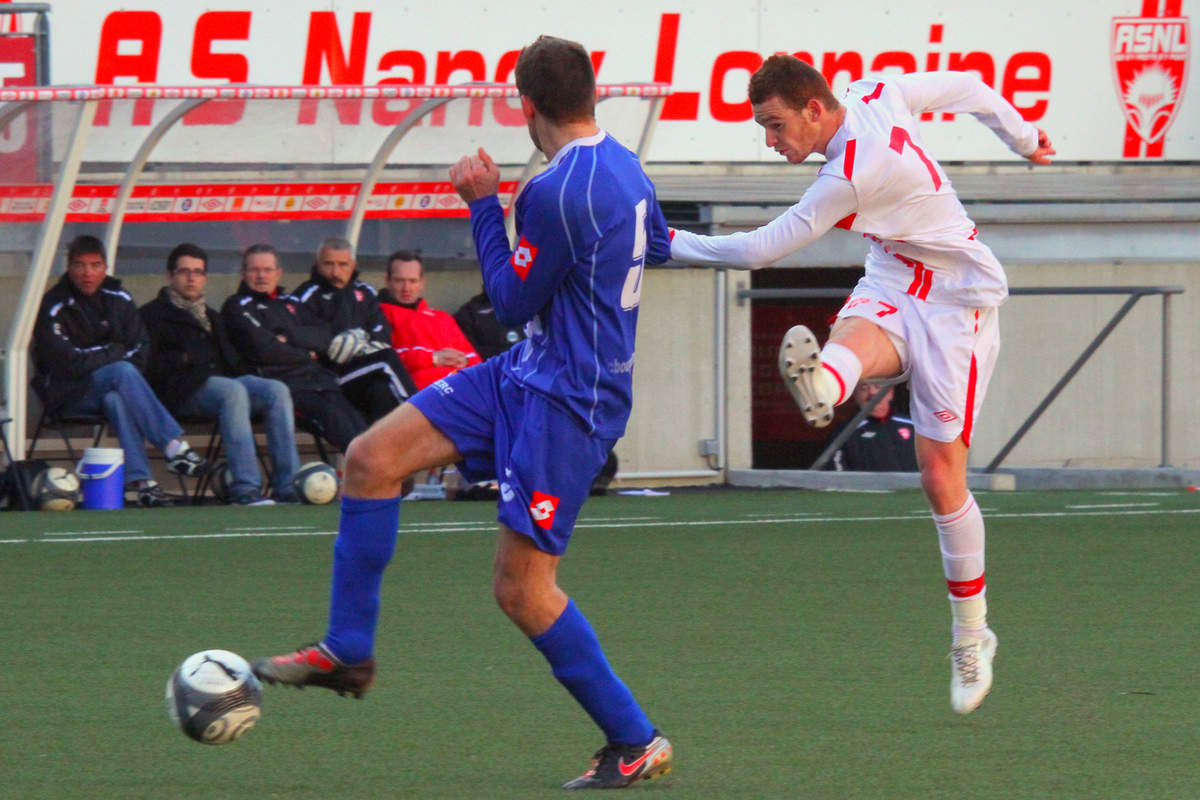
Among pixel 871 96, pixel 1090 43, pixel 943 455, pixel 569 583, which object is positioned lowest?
pixel 569 583

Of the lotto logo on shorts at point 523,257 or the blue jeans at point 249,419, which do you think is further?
the blue jeans at point 249,419

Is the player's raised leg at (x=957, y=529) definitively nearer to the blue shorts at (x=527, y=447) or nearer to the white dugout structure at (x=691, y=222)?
the blue shorts at (x=527, y=447)

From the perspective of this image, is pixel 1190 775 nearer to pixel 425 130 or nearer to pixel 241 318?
pixel 241 318

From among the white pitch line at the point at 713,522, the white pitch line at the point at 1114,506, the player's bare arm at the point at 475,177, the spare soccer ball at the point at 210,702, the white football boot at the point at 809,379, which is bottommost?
the white pitch line at the point at 1114,506

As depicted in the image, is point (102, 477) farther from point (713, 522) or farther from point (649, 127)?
point (649, 127)

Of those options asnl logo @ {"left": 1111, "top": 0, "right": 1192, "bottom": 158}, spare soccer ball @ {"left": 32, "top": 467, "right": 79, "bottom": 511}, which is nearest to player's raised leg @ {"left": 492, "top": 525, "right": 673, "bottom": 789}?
spare soccer ball @ {"left": 32, "top": 467, "right": 79, "bottom": 511}

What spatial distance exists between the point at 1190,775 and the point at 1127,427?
10.1 meters

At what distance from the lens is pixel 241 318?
1230 cm

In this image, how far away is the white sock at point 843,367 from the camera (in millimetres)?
5801

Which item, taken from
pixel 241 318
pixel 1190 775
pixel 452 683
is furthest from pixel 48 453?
pixel 1190 775

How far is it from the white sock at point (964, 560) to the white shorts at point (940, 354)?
0.24 m

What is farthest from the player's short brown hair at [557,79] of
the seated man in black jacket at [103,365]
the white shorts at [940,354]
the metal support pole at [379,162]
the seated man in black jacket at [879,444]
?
the seated man in black jacket at [879,444]

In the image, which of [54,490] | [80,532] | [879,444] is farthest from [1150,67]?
[80,532]

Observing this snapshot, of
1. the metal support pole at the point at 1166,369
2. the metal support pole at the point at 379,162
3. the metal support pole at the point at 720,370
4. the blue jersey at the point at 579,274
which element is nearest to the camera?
the blue jersey at the point at 579,274
